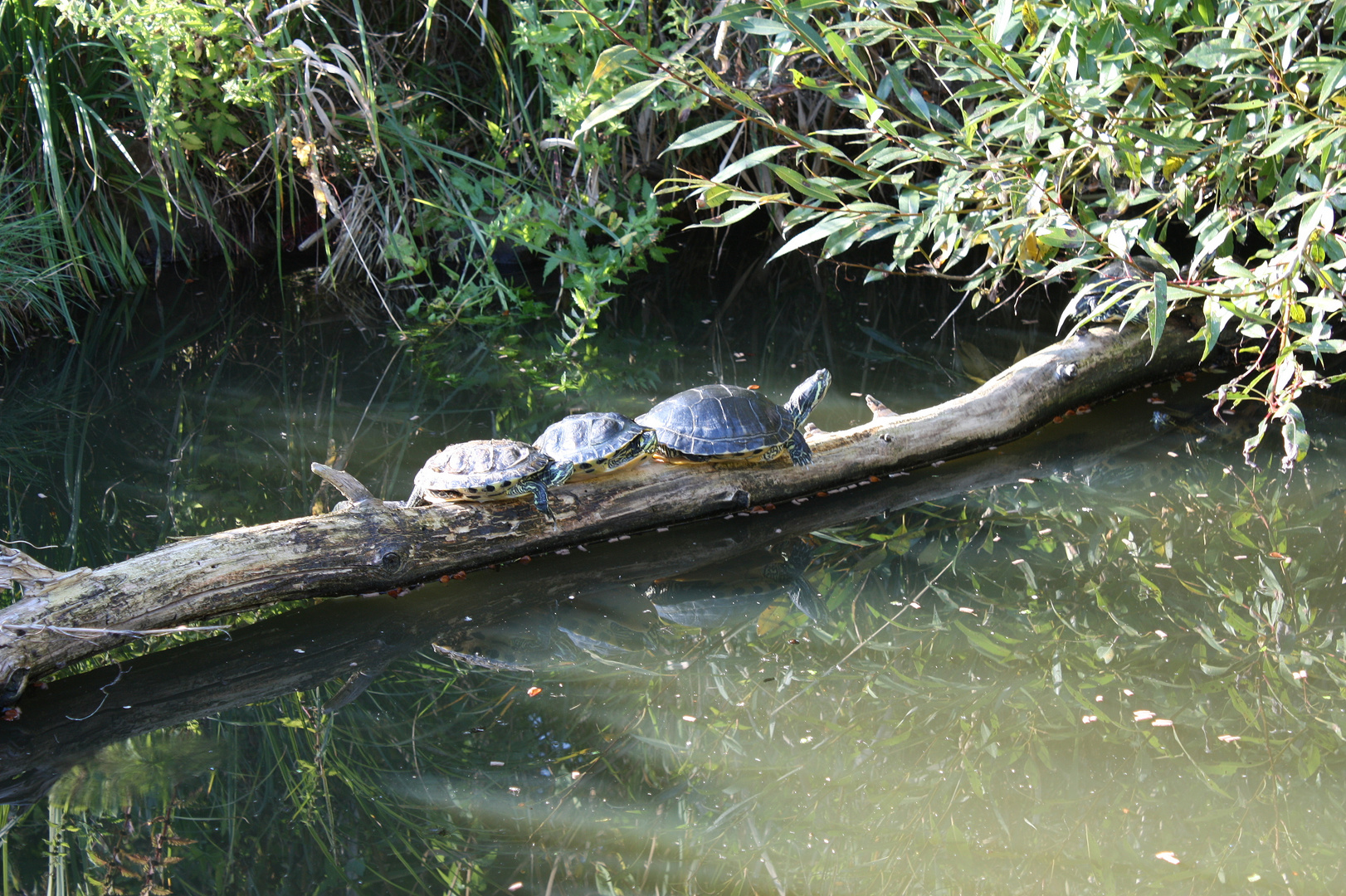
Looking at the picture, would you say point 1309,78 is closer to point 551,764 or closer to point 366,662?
point 551,764

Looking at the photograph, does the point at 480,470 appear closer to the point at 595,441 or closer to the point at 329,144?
the point at 595,441

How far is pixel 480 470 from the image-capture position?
3.47 metres

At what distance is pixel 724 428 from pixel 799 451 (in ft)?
1.16

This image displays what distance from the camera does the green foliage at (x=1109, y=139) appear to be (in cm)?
321

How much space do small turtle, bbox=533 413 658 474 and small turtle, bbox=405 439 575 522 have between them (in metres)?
0.05

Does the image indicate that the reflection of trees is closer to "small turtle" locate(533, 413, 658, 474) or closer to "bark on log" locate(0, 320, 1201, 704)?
"bark on log" locate(0, 320, 1201, 704)

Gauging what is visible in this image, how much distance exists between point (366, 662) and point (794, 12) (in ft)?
7.58

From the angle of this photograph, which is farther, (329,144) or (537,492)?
(329,144)

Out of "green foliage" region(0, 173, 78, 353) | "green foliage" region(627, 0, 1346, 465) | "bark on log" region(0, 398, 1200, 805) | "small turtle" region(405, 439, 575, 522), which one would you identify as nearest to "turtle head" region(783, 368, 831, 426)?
"bark on log" region(0, 398, 1200, 805)

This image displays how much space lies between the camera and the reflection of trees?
2318 mm

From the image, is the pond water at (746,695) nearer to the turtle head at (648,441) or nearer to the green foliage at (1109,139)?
the turtle head at (648,441)

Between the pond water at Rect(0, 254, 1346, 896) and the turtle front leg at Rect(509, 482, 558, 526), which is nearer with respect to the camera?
the pond water at Rect(0, 254, 1346, 896)

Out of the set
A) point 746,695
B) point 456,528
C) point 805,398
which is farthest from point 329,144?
point 746,695

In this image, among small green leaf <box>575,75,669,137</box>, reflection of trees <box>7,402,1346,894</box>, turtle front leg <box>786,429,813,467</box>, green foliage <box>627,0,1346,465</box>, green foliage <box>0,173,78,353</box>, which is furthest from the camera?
green foliage <box>0,173,78,353</box>
